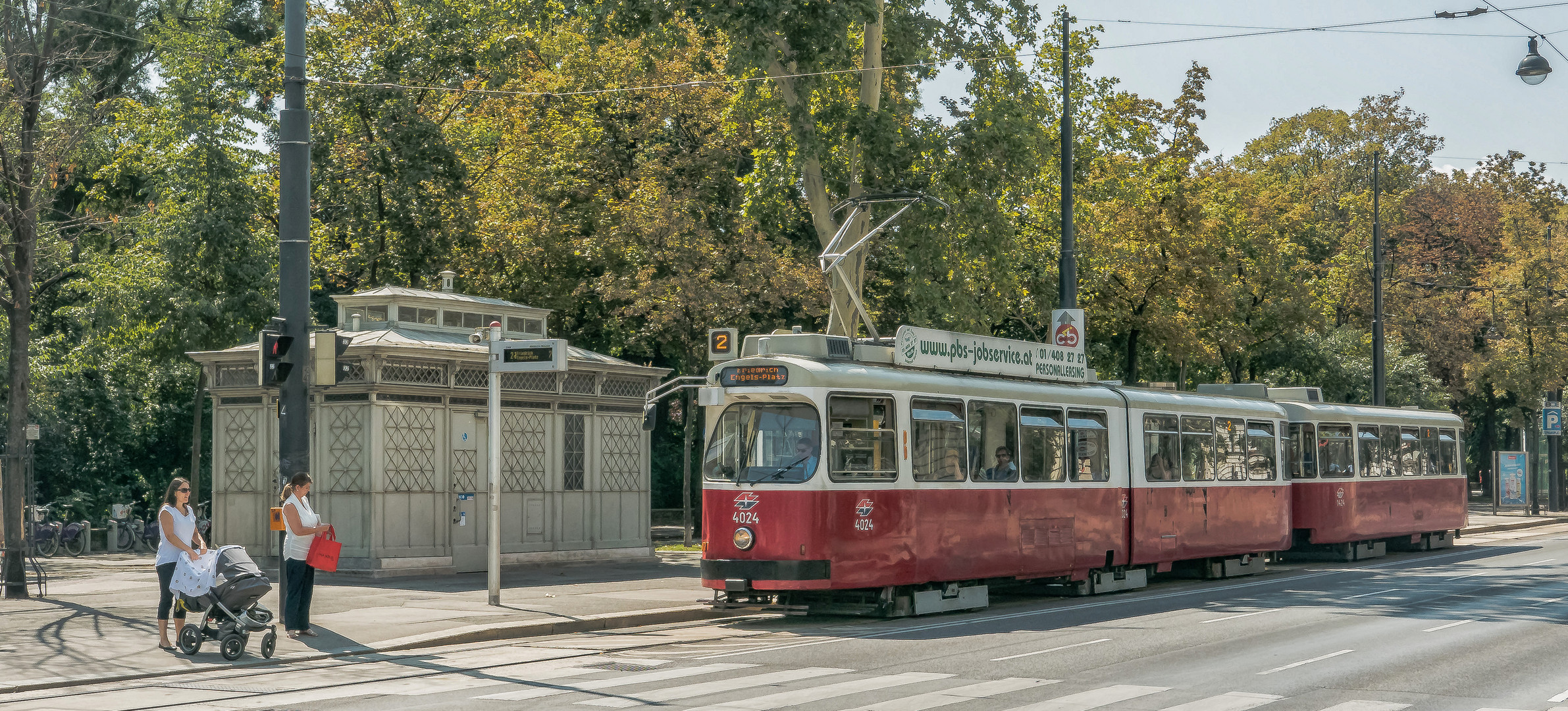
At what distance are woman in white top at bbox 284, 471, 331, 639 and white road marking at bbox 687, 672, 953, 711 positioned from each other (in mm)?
5549

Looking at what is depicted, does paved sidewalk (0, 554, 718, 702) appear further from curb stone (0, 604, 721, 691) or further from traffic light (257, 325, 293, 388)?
traffic light (257, 325, 293, 388)

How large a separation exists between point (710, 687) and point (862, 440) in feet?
18.8

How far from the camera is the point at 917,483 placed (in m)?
17.7

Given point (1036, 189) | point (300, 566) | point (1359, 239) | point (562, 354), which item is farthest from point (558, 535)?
point (1359, 239)

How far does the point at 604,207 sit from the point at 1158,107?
14.9 metres

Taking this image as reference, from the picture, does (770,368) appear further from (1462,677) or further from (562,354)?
(1462,677)

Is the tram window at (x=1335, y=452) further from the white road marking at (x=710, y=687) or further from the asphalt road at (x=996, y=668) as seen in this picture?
the white road marking at (x=710, y=687)

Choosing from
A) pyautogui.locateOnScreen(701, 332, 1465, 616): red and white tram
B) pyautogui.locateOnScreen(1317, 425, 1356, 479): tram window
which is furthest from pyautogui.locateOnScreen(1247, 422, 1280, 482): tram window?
pyautogui.locateOnScreen(701, 332, 1465, 616): red and white tram

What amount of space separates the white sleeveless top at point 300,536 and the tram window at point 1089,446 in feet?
33.6

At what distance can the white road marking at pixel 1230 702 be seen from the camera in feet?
35.6

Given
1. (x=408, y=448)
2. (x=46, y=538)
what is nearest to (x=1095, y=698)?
(x=408, y=448)

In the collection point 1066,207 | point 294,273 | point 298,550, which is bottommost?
point 298,550

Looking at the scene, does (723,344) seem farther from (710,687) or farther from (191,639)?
(191,639)

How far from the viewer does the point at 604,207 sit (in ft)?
111
